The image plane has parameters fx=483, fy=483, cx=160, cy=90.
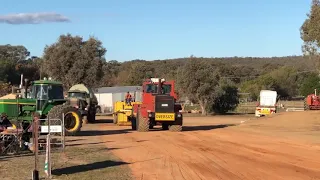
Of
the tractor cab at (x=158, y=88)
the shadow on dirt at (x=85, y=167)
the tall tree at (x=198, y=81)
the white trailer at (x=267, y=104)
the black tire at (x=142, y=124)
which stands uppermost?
the tall tree at (x=198, y=81)

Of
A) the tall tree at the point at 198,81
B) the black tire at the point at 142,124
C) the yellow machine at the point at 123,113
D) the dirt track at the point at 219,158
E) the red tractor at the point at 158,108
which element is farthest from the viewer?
the tall tree at the point at 198,81

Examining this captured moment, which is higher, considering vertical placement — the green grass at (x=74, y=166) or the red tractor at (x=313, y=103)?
the red tractor at (x=313, y=103)

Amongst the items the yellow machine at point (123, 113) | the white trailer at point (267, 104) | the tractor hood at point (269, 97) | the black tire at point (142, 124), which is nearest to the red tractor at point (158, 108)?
the black tire at point (142, 124)

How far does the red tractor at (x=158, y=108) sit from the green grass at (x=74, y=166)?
10.9 m

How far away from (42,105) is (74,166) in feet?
34.4

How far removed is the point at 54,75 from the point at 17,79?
2260cm

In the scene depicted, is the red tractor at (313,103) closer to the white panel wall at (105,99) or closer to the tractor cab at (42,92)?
the tractor cab at (42,92)

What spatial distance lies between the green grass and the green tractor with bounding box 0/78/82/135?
21.2ft

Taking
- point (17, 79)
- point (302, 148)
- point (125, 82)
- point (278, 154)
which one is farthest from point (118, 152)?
point (125, 82)

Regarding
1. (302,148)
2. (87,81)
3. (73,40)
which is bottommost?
(302,148)

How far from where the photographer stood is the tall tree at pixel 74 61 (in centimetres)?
5544

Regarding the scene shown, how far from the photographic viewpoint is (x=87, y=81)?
55938 millimetres

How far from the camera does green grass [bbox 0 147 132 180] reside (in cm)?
1171

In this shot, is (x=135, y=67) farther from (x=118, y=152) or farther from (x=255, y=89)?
(x=118, y=152)
